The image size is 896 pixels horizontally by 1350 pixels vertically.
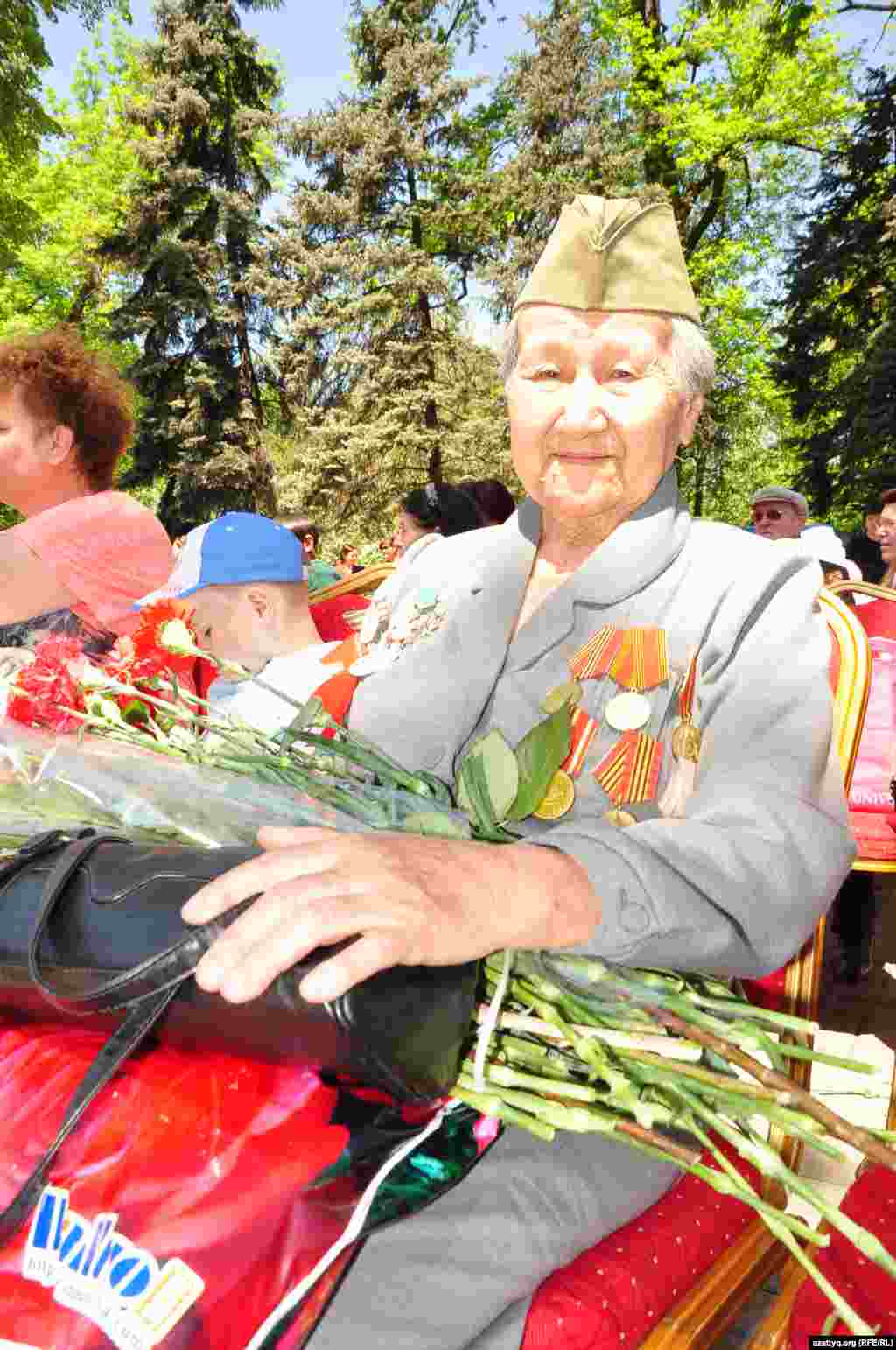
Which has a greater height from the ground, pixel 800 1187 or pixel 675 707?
pixel 675 707

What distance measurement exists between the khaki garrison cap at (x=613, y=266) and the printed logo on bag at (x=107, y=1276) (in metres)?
1.33

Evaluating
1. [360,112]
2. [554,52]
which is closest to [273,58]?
[360,112]

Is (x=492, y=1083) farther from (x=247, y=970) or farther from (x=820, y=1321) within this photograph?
(x=820, y=1321)

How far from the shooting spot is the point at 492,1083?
3.72 feet

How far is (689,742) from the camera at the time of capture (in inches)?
58.7

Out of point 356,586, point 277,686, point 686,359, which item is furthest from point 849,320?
point 686,359

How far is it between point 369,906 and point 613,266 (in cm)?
110

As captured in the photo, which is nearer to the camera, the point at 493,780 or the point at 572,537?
the point at 493,780

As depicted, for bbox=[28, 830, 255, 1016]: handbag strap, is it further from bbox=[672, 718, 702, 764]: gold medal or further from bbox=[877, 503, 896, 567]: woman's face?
bbox=[877, 503, 896, 567]: woman's face

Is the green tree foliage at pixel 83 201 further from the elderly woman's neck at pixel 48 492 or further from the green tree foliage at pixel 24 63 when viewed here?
the elderly woman's neck at pixel 48 492

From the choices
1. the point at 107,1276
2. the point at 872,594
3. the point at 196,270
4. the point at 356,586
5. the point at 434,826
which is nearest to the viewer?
the point at 107,1276

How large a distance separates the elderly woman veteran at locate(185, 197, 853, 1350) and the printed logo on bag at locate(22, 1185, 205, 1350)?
0.76 feet

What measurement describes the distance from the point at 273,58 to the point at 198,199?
6.34m

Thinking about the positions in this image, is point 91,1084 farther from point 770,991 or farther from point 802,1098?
point 770,991
